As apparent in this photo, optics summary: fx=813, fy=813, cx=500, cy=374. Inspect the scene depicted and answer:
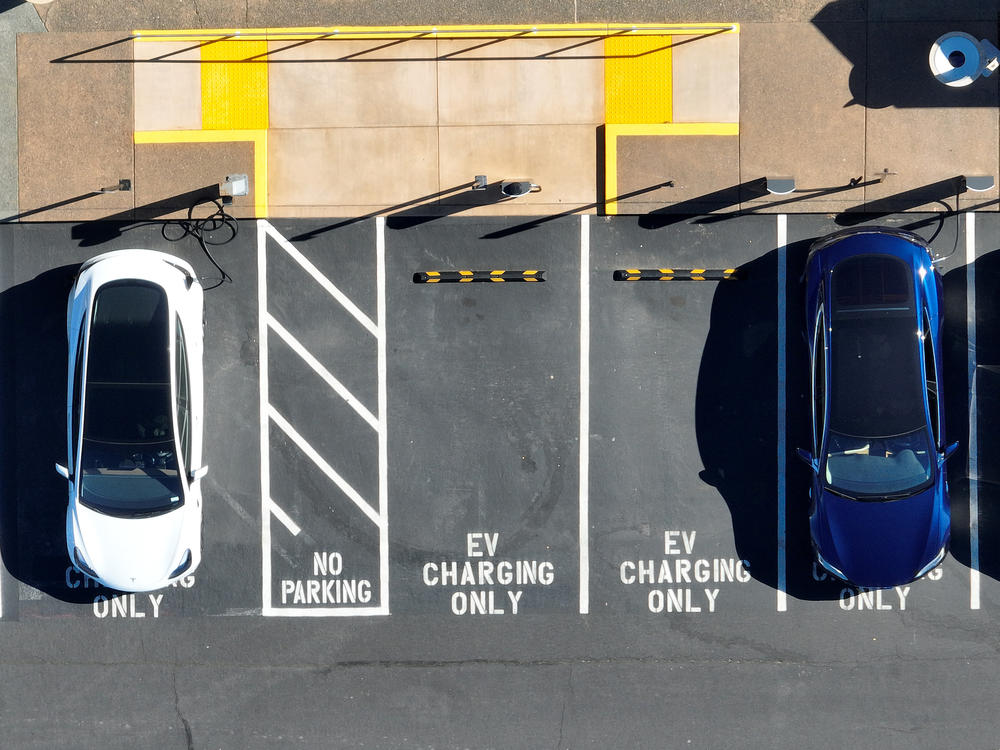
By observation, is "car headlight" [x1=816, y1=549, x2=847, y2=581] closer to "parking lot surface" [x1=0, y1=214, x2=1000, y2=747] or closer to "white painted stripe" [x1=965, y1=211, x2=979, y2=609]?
"parking lot surface" [x1=0, y1=214, x2=1000, y2=747]

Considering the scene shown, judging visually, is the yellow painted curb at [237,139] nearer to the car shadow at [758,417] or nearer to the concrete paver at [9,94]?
the concrete paver at [9,94]

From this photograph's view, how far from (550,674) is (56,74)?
1034 centimetres

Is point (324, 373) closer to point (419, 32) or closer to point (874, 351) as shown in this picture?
point (419, 32)

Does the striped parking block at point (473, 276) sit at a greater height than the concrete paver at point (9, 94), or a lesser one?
lesser

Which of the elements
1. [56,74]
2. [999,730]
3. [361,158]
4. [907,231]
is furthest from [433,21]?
[999,730]

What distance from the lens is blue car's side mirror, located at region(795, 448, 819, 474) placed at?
1034 cm

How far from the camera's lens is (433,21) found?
1084 centimetres

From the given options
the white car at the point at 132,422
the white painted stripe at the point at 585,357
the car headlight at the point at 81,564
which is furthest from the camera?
the white painted stripe at the point at 585,357

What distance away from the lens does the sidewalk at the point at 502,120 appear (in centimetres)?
1075

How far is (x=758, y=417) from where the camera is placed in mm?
10891

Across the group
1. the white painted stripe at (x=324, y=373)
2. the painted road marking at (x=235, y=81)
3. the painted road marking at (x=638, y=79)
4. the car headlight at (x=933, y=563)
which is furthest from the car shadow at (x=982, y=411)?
the painted road marking at (x=235, y=81)

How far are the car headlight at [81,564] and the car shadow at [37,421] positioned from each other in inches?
22.9

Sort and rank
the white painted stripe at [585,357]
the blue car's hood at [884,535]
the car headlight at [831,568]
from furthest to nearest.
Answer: the white painted stripe at [585,357] < the car headlight at [831,568] < the blue car's hood at [884,535]

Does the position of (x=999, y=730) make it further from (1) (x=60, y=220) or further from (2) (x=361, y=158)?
(1) (x=60, y=220)
